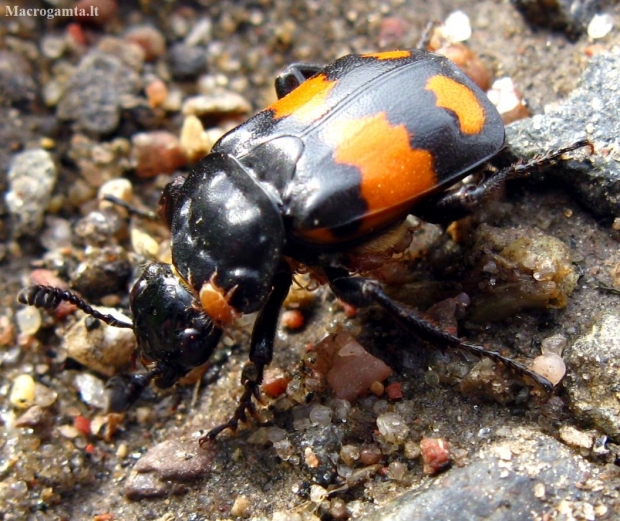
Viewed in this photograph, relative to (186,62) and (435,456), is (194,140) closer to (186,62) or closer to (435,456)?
(186,62)

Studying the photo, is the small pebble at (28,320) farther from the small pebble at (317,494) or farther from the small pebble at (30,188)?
the small pebble at (317,494)

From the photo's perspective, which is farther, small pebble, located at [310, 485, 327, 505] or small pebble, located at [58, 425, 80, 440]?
small pebble, located at [58, 425, 80, 440]

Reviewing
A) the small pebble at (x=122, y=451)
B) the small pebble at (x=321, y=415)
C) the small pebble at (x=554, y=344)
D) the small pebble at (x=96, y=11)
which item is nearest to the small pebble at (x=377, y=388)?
the small pebble at (x=321, y=415)

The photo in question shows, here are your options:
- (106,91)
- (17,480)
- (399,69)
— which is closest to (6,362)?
A: (17,480)

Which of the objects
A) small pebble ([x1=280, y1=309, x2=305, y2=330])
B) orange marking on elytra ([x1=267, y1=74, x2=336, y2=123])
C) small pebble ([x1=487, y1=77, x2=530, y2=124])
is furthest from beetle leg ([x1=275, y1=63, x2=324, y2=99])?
small pebble ([x1=280, y1=309, x2=305, y2=330])

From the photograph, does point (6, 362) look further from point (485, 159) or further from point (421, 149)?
point (485, 159)

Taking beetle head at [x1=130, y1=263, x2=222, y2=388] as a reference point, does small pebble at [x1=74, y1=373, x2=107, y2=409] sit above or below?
below

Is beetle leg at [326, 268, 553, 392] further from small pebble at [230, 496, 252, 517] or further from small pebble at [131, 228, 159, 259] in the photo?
small pebble at [131, 228, 159, 259]
